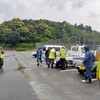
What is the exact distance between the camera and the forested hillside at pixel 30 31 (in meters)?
108

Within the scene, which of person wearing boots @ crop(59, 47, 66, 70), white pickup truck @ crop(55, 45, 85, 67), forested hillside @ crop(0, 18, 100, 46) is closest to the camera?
person wearing boots @ crop(59, 47, 66, 70)

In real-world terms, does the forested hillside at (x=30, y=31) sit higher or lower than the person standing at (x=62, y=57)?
higher

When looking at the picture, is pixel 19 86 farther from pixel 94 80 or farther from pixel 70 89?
pixel 94 80

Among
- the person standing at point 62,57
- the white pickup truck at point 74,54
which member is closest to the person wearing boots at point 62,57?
the person standing at point 62,57

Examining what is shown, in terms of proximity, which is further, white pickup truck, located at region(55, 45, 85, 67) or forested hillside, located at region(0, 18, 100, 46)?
forested hillside, located at region(0, 18, 100, 46)

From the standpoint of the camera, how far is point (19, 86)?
14.5 m

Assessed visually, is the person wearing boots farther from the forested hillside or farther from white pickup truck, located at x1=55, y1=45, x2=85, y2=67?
the forested hillside

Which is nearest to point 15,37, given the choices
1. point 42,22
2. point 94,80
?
point 42,22

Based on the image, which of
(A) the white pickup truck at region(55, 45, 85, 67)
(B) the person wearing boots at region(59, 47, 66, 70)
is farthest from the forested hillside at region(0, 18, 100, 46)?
(B) the person wearing boots at region(59, 47, 66, 70)

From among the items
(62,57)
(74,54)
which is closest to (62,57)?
(62,57)

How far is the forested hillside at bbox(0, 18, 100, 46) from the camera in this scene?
107562 millimetres

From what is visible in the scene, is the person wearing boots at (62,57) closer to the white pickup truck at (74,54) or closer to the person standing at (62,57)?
the person standing at (62,57)

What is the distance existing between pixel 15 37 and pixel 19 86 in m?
97.0

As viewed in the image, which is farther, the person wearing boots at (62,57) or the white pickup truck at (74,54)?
the white pickup truck at (74,54)
